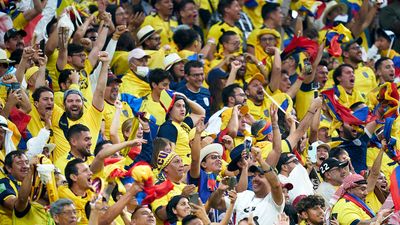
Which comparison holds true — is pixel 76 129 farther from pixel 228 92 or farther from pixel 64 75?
pixel 228 92

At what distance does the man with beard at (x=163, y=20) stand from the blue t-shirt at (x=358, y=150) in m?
3.09

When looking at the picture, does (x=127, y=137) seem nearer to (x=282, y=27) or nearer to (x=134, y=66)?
(x=134, y=66)

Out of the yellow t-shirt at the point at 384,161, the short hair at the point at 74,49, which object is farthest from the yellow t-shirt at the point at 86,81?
the yellow t-shirt at the point at 384,161

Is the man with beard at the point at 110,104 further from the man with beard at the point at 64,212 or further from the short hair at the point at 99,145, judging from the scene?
the man with beard at the point at 64,212

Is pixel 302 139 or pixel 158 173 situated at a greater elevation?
pixel 158 173

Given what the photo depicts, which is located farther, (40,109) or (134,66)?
(134,66)

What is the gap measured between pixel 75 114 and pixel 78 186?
2023mm

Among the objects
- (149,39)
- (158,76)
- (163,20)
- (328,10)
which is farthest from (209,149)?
(328,10)

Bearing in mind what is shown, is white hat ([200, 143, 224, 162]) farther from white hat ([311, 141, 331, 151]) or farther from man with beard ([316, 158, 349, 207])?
white hat ([311, 141, 331, 151])

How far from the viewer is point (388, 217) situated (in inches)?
557

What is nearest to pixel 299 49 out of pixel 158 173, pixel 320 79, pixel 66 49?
pixel 320 79

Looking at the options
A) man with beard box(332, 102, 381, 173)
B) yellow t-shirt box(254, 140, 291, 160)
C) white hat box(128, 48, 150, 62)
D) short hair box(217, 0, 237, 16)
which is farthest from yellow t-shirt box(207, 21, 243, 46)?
yellow t-shirt box(254, 140, 291, 160)

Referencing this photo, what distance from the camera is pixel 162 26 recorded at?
20188 millimetres

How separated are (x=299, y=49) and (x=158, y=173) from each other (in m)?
5.21
